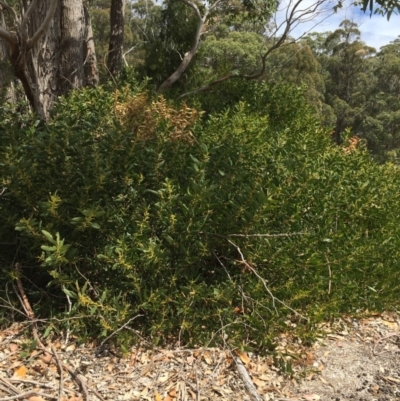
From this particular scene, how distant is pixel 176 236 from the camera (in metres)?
2.33

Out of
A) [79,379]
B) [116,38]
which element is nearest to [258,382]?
[79,379]

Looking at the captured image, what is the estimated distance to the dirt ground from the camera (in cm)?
214

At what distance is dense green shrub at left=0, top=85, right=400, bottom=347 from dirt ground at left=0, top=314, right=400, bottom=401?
0.46ft

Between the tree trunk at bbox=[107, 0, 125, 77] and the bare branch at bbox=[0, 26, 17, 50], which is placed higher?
the tree trunk at bbox=[107, 0, 125, 77]

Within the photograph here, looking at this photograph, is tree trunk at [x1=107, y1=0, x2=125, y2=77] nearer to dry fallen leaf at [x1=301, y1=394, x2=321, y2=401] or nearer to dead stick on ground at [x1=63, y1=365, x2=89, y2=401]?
dead stick on ground at [x1=63, y1=365, x2=89, y2=401]

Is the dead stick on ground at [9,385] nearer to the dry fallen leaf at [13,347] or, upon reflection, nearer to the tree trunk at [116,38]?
the dry fallen leaf at [13,347]

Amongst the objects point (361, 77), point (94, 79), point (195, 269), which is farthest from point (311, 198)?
point (361, 77)

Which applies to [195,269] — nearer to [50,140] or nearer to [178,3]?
[50,140]

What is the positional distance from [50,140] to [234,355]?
157 cm

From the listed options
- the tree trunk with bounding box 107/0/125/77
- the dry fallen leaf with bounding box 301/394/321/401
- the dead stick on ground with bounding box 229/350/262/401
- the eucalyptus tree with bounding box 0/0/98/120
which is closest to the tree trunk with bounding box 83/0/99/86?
the eucalyptus tree with bounding box 0/0/98/120

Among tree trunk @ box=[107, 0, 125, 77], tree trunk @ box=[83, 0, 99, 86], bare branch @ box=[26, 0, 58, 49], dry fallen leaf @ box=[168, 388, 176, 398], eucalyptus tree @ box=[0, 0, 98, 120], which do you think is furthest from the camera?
tree trunk @ box=[107, 0, 125, 77]

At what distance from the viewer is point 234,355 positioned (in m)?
2.42

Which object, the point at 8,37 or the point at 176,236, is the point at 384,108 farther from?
the point at 176,236

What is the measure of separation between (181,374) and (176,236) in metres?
0.73
